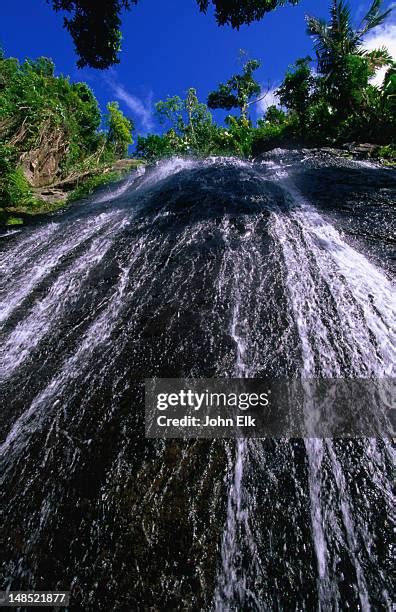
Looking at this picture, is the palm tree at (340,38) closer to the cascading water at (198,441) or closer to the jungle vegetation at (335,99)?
the jungle vegetation at (335,99)

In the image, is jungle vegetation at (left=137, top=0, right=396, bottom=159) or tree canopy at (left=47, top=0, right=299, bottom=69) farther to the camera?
jungle vegetation at (left=137, top=0, right=396, bottom=159)

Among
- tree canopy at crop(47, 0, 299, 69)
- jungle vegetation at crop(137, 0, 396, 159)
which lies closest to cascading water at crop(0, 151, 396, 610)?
tree canopy at crop(47, 0, 299, 69)

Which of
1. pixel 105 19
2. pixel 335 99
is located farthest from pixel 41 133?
pixel 335 99

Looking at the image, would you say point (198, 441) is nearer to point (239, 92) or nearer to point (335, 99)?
point (335, 99)

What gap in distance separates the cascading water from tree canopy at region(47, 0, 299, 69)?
3.42m

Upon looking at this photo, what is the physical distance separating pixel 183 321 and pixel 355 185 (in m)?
5.31

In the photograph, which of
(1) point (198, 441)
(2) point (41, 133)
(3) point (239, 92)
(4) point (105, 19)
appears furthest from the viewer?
(3) point (239, 92)

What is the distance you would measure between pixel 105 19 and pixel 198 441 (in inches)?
281

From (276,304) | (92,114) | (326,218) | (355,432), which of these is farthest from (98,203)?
(92,114)

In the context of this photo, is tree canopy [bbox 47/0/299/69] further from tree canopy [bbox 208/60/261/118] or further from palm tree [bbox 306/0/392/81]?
tree canopy [bbox 208/60/261/118]

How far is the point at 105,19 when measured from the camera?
5730 mm

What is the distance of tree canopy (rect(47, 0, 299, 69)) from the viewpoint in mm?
5605

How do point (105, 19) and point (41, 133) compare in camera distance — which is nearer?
point (105, 19)

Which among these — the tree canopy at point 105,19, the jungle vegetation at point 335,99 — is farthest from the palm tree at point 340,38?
the tree canopy at point 105,19
